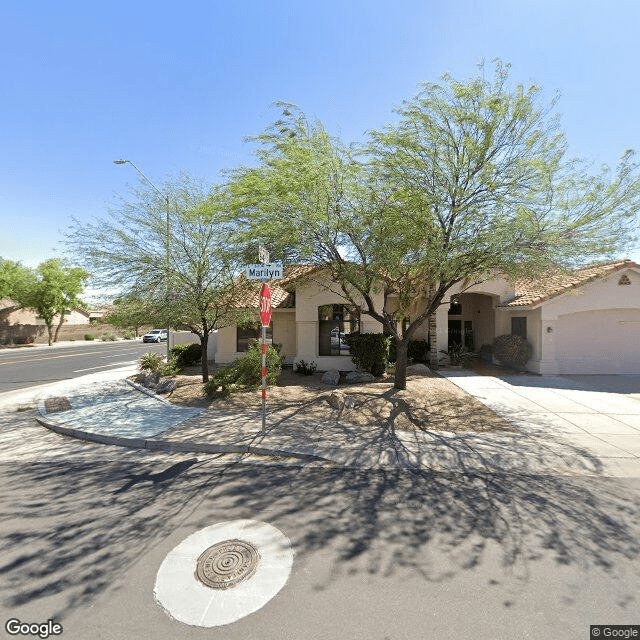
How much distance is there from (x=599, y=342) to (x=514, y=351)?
120 inches

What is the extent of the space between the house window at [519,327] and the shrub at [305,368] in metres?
8.97

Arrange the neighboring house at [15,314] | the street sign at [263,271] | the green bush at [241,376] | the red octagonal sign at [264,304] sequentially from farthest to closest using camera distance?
the neighboring house at [15,314] < the green bush at [241,376] < the red octagonal sign at [264,304] < the street sign at [263,271]

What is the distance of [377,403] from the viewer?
8609 millimetres

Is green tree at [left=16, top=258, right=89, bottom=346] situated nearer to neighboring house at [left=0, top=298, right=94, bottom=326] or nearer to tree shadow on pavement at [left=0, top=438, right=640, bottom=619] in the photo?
neighboring house at [left=0, top=298, right=94, bottom=326]

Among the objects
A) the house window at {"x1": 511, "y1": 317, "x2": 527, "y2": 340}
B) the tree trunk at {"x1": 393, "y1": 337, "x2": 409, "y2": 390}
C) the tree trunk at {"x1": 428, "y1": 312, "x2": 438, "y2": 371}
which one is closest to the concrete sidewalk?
the tree trunk at {"x1": 393, "y1": 337, "x2": 409, "y2": 390}

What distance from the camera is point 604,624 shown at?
2.50m

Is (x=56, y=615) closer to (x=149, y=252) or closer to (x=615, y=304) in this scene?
(x=149, y=252)

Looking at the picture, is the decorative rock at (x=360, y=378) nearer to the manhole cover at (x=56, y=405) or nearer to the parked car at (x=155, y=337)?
the manhole cover at (x=56, y=405)

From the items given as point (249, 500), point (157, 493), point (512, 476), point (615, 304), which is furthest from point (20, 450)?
point (615, 304)

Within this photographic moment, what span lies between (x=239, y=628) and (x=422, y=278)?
830 cm

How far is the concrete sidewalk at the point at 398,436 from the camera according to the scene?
5438mm

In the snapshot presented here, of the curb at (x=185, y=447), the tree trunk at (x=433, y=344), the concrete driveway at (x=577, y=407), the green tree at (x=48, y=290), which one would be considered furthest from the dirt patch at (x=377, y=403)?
the green tree at (x=48, y=290)

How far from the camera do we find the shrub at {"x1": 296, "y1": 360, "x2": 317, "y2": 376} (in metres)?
13.0

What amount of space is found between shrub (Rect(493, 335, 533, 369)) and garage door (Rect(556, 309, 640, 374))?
107 centimetres
